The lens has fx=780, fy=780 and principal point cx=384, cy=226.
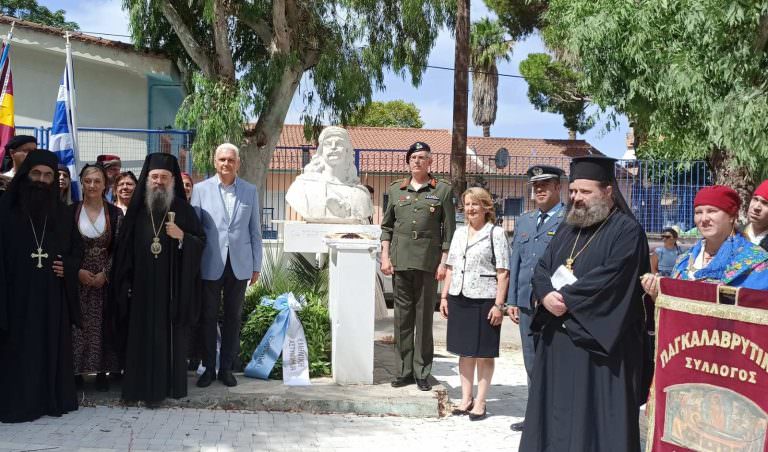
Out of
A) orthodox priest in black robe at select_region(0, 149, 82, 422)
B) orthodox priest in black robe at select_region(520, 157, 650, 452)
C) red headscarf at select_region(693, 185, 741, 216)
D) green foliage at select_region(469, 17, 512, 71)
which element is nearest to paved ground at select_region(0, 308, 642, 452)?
orthodox priest in black robe at select_region(0, 149, 82, 422)

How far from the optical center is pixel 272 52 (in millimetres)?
14922

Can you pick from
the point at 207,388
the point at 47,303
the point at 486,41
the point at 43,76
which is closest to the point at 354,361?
the point at 207,388

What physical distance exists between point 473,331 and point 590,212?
6.70 ft

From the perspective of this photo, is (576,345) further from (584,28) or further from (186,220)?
(584,28)

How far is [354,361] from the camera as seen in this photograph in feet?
22.1

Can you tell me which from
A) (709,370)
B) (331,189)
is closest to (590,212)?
(709,370)

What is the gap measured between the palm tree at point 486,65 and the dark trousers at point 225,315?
2451 cm

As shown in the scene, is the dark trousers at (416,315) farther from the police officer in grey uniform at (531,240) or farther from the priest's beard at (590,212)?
the priest's beard at (590,212)

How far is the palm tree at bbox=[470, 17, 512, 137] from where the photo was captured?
3372cm

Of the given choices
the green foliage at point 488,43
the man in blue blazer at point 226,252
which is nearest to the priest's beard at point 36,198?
the man in blue blazer at point 226,252

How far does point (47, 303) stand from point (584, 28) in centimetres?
1018

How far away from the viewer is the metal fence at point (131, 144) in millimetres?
12570

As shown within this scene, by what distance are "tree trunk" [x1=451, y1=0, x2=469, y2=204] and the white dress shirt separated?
Answer: 9417 millimetres

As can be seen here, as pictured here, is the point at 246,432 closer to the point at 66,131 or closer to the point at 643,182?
the point at 66,131
